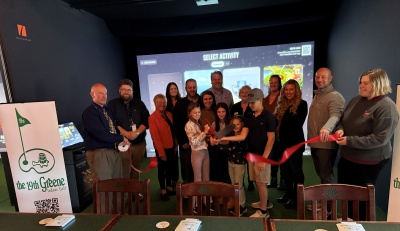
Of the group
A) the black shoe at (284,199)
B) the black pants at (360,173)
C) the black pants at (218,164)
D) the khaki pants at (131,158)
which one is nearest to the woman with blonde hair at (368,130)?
the black pants at (360,173)

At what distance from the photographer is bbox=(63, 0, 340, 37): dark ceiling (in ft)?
13.4

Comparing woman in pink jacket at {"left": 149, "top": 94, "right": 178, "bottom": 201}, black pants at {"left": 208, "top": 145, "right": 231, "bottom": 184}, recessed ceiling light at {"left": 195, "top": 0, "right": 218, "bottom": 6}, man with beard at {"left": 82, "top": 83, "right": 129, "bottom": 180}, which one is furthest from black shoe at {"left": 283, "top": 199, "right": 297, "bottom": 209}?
recessed ceiling light at {"left": 195, "top": 0, "right": 218, "bottom": 6}

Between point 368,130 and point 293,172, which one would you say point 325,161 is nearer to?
point 293,172

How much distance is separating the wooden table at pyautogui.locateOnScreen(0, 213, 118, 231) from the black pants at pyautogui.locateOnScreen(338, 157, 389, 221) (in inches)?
80.1

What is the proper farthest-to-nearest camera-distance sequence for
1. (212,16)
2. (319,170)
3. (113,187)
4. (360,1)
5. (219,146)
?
(212,16) → (360,1) → (219,146) → (319,170) → (113,187)

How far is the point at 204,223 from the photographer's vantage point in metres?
1.44

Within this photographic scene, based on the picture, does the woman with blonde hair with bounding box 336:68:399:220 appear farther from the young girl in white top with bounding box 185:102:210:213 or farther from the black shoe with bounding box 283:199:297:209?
the young girl in white top with bounding box 185:102:210:213

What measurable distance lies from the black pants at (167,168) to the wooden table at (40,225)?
179cm

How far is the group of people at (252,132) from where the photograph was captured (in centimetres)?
210

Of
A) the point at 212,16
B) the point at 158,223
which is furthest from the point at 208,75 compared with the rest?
the point at 158,223

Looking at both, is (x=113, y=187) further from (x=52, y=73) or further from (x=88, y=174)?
(x=52, y=73)

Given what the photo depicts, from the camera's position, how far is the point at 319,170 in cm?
268

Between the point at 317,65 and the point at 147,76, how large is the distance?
11.3 feet

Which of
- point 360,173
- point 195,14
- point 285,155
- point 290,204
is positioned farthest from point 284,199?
point 195,14
